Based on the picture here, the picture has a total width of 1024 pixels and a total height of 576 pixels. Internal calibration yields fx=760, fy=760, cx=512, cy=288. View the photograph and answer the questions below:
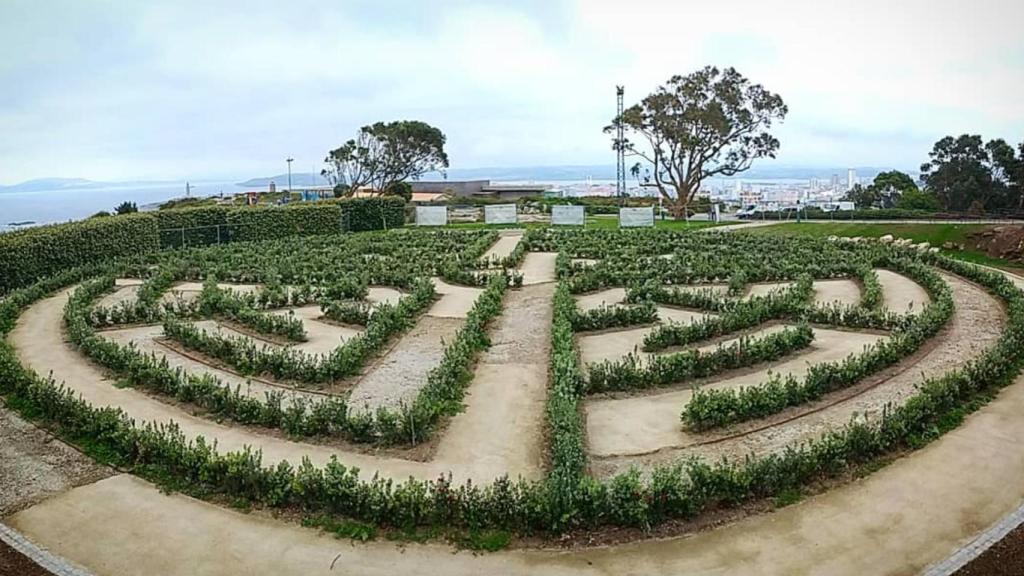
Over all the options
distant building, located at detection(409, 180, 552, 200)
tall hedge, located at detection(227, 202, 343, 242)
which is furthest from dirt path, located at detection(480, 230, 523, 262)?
distant building, located at detection(409, 180, 552, 200)

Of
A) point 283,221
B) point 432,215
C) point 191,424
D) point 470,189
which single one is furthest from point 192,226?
point 470,189

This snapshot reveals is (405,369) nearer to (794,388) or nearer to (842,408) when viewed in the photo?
(794,388)

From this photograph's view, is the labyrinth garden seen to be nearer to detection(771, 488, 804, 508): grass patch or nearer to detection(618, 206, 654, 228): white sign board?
detection(771, 488, 804, 508): grass patch

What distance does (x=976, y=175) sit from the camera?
54.5 metres

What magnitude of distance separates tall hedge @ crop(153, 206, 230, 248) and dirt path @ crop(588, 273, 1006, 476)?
2842 centimetres

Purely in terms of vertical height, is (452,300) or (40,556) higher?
(452,300)

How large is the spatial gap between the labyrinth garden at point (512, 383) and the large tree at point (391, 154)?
52060 mm

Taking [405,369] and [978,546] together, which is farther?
[405,369]

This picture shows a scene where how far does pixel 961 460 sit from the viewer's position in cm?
934

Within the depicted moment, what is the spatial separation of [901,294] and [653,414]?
39.3 feet

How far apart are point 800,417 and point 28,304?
770 inches

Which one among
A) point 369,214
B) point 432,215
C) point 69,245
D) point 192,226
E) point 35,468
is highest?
point 369,214

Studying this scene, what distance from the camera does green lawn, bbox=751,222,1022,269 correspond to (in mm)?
27766

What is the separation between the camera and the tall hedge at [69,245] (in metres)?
23.6
